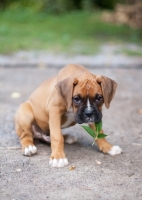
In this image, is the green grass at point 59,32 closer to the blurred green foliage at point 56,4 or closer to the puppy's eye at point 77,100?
the blurred green foliage at point 56,4

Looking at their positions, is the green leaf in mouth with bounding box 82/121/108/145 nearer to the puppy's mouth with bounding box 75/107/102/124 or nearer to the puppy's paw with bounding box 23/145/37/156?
the puppy's mouth with bounding box 75/107/102/124

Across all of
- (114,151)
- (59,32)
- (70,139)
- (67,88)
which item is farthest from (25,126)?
(59,32)

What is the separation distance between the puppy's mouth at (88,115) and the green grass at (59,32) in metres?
7.49

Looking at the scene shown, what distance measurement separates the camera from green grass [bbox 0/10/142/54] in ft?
43.5

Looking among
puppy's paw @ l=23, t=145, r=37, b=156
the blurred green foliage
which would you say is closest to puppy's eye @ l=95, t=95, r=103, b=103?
puppy's paw @ l=23, t=145, r=37, b=156

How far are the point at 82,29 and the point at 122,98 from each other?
9751mm

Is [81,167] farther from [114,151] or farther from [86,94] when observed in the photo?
[86,94]

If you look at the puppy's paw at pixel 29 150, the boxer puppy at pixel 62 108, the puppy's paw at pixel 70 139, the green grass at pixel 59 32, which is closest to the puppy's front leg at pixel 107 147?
the boxer puppy at pixel 62 108

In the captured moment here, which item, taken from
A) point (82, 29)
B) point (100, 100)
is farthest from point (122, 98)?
point (82, 29)

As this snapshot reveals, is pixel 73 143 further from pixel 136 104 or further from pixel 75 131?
Result: pixel 136 104

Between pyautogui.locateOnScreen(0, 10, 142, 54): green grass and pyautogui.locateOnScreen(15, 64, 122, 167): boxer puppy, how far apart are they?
265 inches

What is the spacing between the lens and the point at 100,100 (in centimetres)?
496

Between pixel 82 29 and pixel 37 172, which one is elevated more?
pixel 37 172

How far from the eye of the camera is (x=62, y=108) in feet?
17.0
